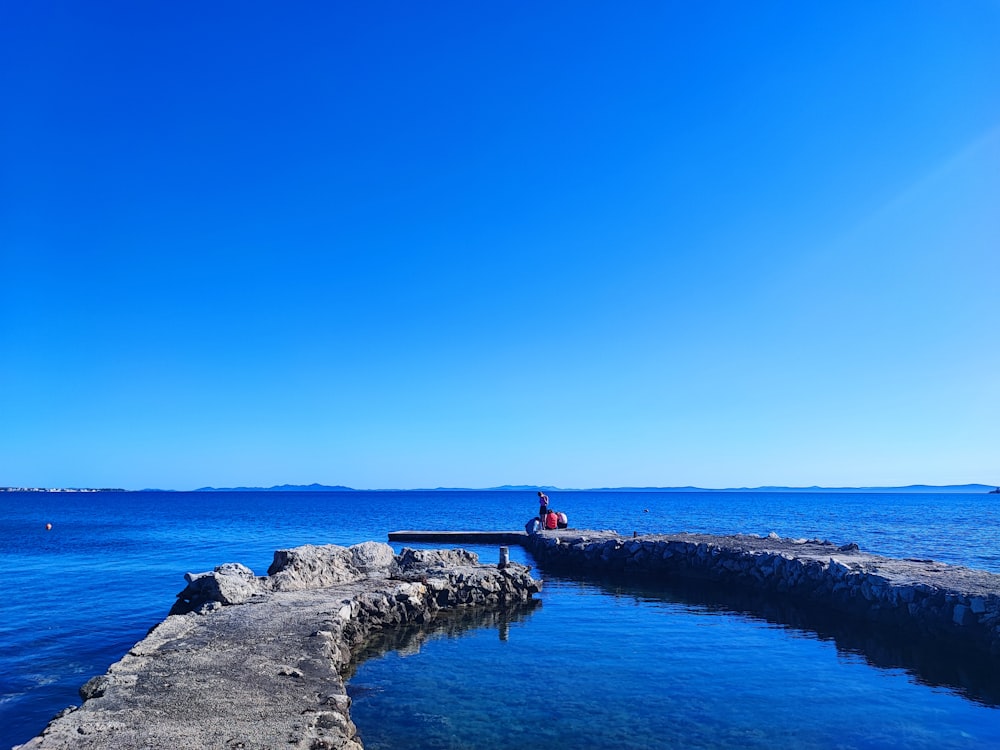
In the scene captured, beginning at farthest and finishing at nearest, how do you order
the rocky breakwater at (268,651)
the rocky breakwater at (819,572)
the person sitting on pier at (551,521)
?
the person sitting on pier at (551,521) → the rocky breakwater at (819,572) → the rocky breakwater at (268,651)

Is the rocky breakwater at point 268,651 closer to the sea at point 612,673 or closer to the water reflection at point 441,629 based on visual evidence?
the water reflection at point 441,629

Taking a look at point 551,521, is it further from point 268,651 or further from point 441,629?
point 268,651

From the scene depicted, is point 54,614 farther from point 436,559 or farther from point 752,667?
point 752,667

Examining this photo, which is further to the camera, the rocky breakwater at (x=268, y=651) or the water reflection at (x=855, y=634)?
the water reflection at (x=855, y=634)

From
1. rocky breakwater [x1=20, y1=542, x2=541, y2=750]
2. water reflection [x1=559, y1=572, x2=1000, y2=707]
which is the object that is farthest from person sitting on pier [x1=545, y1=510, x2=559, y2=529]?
rocky breakwater [x1=20, y1=542, x2=541, y2=750]

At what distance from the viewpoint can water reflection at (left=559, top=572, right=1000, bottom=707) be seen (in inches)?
481

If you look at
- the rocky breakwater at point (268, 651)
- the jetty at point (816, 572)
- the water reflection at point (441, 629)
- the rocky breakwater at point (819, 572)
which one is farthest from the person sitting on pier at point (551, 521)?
the water reflection at point (441, 629)

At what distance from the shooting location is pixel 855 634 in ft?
51.2

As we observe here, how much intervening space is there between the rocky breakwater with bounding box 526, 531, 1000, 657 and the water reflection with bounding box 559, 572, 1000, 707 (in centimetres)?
29

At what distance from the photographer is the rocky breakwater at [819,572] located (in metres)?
14.1

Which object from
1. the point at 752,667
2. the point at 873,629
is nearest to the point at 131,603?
the point at 752,667

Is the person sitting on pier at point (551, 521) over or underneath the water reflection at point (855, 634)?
over

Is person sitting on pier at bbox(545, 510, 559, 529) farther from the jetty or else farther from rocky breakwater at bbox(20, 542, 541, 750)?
rocky breakwater at bbox(20, 542, 541, 750)

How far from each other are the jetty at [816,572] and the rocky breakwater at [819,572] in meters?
0.02
